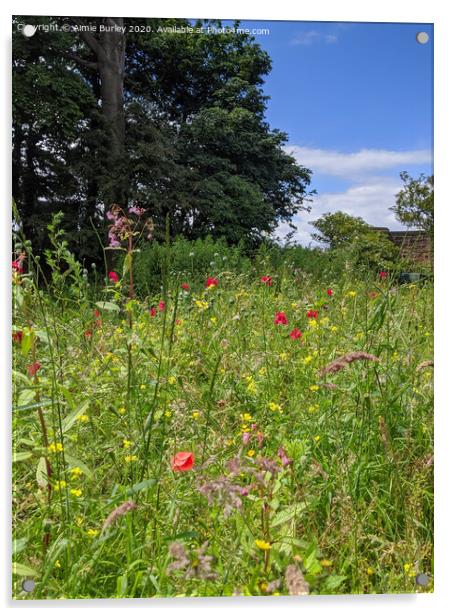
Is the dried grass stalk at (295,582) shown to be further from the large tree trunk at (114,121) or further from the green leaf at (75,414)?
the large tree trunk at (114,121)

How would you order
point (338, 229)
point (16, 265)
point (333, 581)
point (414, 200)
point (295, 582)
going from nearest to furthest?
point (295, 582), point (333, 581), point (16, 265), point (414, 200), point (338, 229)

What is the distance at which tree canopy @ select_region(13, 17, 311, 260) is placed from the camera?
220cm

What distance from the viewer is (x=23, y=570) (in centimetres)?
177

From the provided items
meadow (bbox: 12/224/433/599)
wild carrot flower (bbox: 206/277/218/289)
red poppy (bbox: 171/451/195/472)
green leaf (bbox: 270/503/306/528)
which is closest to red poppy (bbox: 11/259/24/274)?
meadow (bbox: 12/224/433/599)

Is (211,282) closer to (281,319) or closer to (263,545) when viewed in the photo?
(281,319)

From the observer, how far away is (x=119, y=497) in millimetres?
1762

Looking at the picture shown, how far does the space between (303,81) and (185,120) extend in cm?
48

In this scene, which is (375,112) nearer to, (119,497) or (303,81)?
(303,81)

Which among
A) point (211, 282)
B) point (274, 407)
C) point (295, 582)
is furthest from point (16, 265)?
point (295, 582)

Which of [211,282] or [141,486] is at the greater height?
[211,282]

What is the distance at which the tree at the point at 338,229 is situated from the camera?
231 cm

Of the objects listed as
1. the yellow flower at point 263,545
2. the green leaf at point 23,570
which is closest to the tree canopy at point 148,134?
the green leaf at point 23,570

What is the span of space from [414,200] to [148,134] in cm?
106
